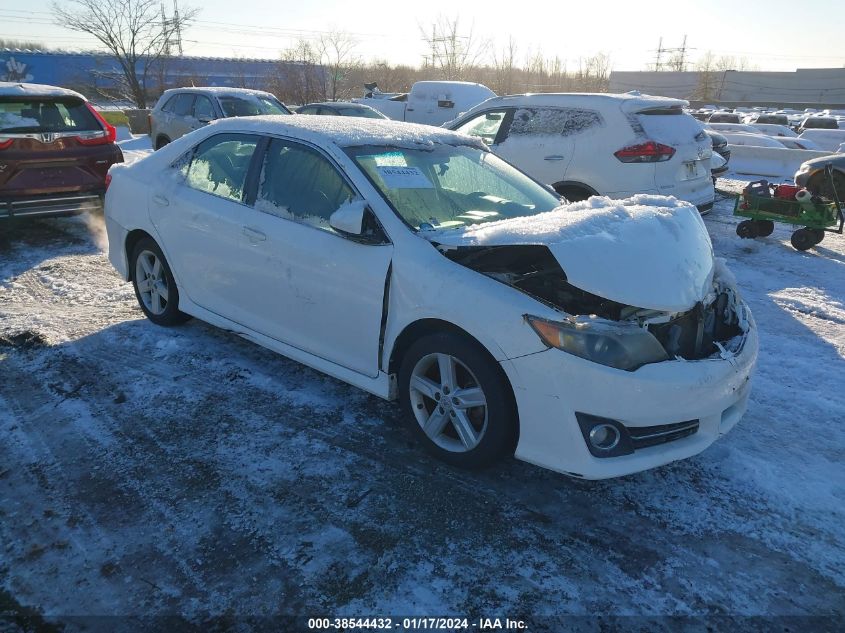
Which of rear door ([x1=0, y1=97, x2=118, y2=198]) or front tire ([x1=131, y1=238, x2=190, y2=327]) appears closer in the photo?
front tire ([x1=131, y1=238, x2=190, y2=327])

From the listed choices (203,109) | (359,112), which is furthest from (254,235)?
(359,112)

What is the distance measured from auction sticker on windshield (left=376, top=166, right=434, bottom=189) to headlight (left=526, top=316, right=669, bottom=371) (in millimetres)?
1299

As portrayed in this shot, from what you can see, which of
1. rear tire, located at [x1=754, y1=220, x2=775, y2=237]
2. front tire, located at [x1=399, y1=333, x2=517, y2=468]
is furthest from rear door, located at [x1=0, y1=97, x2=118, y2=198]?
rear tire, located at [x1=754, y1=220, x2=775, y2=237]

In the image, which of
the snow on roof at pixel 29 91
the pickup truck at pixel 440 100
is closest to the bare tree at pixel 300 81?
the pickup truck at pixel 440 100

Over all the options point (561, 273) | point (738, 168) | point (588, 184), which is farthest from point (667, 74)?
point (561, 273)

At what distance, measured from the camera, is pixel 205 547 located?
8.89ft

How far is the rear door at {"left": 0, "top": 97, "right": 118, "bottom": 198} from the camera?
7.20 meters

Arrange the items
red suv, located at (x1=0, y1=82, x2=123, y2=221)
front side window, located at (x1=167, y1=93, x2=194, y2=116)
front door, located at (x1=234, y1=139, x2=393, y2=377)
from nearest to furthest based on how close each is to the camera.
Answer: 1. front door, located at (x1=234, y1=139, x2=393, y2=377)
2. red suv, located at (x1=0, y1=82, x2=123, y2=221)
3. front side window, located at (x1=167, y1=93, x2=194, y2=116)

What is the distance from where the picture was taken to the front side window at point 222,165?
4.21 metres

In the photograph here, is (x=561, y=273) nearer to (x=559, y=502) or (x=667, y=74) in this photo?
(x=559, y=502)

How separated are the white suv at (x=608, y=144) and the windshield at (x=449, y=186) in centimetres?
260

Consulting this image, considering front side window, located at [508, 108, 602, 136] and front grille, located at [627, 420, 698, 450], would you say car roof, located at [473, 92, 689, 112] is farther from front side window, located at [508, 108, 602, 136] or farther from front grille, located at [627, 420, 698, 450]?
front grille, located at [627, 420, 698, 450]

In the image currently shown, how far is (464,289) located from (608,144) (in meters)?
4.93

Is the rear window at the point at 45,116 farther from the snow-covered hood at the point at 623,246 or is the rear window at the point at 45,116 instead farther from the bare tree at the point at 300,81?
the bare tree at the point at 300,81
